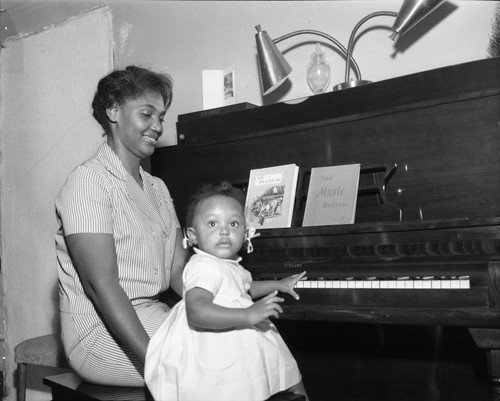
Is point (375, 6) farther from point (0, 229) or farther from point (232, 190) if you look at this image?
point (0, 229)

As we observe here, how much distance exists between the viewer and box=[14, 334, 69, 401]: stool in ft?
10.1

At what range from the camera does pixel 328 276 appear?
87.1 inches

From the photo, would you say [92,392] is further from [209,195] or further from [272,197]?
[272,197]

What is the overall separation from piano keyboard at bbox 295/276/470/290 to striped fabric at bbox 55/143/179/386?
522 mm

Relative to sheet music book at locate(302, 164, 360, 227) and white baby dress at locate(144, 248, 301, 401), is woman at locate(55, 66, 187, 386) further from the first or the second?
sheet music book at locate(302, 164, 360, 227)

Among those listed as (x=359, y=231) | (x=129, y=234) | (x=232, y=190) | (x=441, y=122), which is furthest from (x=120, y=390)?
(x=441, y=122)

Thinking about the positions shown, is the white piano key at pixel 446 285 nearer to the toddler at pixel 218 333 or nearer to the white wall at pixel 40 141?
the toddler at pixel 218 333

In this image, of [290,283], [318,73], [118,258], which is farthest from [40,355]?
[318,73]

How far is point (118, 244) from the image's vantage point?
220 centimetres

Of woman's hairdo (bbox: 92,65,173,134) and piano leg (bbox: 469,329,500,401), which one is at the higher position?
woman's hairdo (bbox: 92,65,173,134)

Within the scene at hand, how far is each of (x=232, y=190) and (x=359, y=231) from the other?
482mm

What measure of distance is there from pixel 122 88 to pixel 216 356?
111cm

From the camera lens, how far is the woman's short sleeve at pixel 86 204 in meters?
2.10

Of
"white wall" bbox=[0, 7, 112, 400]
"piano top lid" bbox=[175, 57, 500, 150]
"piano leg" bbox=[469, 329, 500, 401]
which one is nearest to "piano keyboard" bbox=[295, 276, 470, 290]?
"piano leg" bbox=[469, 329, 500, 401]
